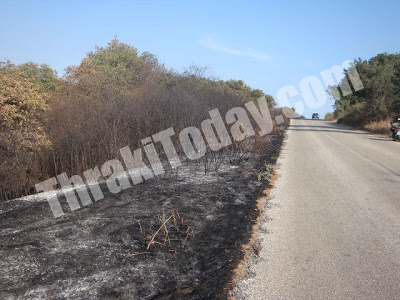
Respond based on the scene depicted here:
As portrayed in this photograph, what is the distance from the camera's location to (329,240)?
4.80 metres

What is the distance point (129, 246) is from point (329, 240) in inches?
107

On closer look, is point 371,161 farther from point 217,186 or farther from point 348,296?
point 348,296

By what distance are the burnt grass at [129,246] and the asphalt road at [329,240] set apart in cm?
41

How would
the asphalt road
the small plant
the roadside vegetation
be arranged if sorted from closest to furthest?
the asphalt road, the small plant, the roadside vegetation

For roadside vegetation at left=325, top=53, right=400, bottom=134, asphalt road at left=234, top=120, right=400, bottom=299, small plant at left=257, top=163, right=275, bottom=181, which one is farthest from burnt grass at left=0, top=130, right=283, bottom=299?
roadside vegetation at left=325, top=53, right=400, bottom=134

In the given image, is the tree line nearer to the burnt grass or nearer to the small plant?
the small plant

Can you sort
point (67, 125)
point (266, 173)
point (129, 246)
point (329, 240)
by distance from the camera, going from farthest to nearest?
point (67, 125) → point (266, 173) → point (329, 240) → point (129, 246)

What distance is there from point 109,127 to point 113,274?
26.0 feet

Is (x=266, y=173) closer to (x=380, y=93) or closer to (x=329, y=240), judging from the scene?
(x=329, y=240)

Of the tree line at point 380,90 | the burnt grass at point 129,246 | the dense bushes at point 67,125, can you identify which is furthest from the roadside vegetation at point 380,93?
the burnt grass at point 129,246

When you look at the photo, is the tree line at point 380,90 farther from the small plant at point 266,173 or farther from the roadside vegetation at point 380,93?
the small plant at point 266,173

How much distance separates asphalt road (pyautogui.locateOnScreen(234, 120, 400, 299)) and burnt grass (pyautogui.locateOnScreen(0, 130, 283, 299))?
16.2 inches

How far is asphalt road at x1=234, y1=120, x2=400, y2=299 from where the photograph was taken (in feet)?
11.7

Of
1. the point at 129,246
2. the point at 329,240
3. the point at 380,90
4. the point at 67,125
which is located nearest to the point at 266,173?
the point at 329,240
